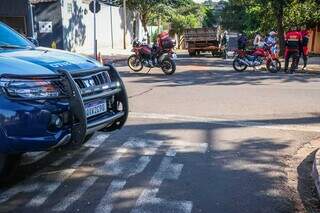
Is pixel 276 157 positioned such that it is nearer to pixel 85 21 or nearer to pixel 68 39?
pixel 68 39

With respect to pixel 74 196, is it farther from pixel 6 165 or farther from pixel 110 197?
pixel 6 165

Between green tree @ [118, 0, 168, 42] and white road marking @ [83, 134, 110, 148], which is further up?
green tree @ [118, 0, 168, 42]

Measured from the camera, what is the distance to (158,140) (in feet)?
23.4

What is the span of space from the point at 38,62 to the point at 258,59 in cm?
1374

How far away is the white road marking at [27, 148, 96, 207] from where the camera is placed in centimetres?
470

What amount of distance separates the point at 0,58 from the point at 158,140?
2.87 meters

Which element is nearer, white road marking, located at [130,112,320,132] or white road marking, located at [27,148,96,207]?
white road marking, located at [27,148,96,207]

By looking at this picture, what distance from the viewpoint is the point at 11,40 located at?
21.0ft

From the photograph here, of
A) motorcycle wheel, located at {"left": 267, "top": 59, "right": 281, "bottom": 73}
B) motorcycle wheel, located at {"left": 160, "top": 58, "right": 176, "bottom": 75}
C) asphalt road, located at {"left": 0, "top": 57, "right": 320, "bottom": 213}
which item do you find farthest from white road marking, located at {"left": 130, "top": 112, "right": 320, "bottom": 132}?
motorcycle wheel, located at {"left": 267, "top": 59, "right": 281, "bottom": 73}

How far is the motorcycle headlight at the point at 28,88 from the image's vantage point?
4586 millimetres

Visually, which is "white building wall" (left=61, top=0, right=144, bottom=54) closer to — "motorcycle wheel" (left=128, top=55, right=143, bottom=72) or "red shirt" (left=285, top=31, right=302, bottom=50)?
"motorcycle wheel" (left=128, top=55, right=143, bottom=72)

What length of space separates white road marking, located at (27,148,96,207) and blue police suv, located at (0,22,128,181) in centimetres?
43

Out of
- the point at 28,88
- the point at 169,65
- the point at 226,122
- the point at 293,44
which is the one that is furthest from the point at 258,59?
the point at 28,88

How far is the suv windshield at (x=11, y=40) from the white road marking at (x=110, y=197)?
2.21 meters
